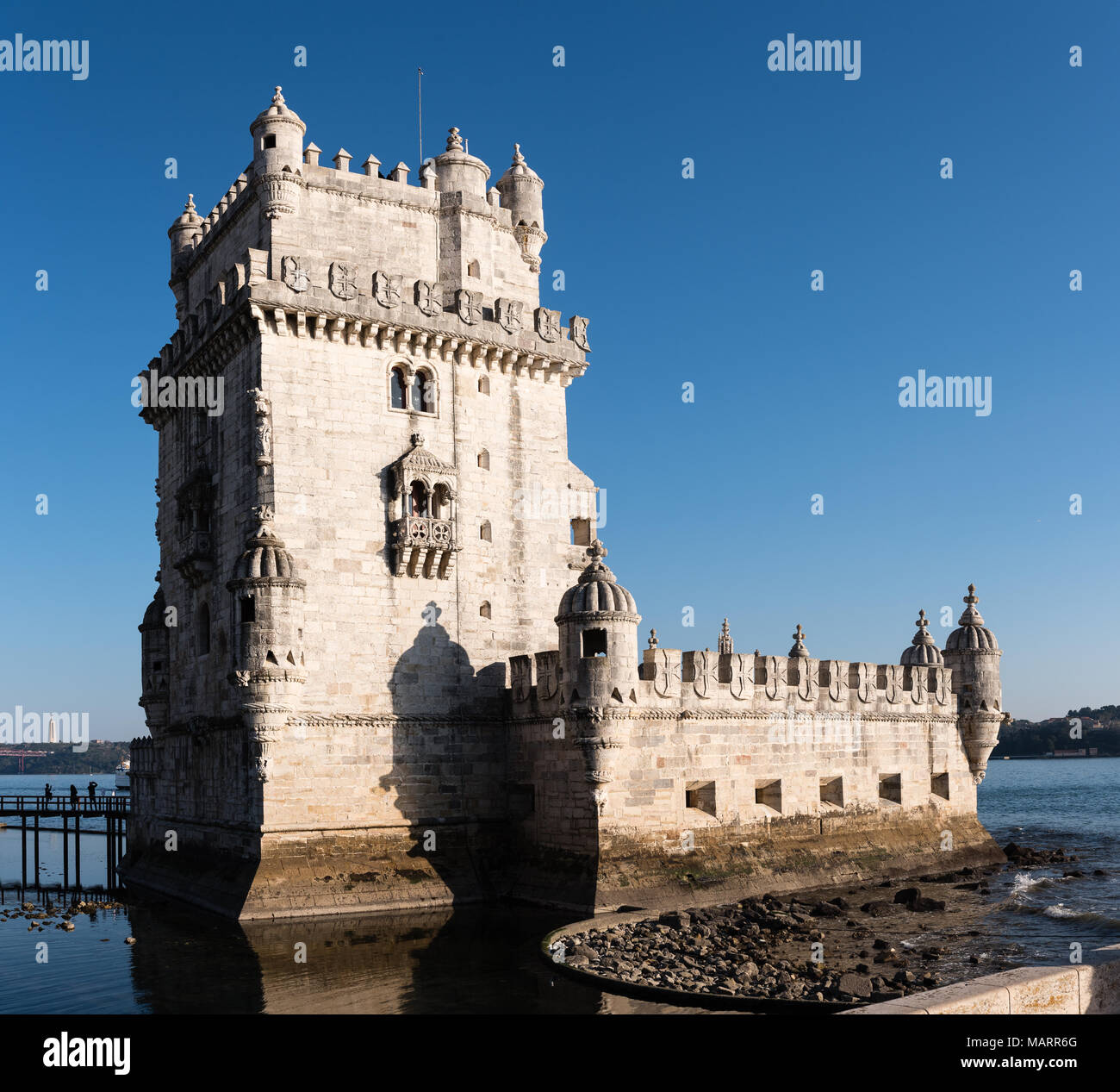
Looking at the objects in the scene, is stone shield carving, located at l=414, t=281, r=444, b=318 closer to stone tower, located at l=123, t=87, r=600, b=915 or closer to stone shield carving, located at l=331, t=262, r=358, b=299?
stone tower, located at l=123, t=87, r=600, b=915

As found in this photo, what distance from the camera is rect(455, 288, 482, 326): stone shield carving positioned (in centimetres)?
3244

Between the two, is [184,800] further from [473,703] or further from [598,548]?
[598,548]

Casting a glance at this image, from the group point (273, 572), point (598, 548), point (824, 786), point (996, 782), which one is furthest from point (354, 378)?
point (996, 782)

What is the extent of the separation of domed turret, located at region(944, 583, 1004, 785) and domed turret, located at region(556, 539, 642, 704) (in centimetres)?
1668

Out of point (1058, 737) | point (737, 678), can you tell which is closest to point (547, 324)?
point (737, 678)

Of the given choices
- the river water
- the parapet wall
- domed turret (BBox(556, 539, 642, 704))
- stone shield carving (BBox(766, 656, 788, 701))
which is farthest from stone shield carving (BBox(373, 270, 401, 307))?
the parapet wall

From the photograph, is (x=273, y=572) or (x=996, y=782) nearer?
(x=273, y=572)

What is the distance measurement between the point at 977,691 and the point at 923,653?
88.6 inches

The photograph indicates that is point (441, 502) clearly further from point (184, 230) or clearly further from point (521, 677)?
point (184, 230)

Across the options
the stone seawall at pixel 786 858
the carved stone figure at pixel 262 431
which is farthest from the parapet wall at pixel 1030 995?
the carved stone figure at pixel 262 431

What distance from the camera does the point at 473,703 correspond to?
3127 cm

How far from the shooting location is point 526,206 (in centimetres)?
3584

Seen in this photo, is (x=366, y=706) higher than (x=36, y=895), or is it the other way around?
(x=366, y=706)
